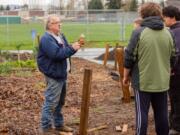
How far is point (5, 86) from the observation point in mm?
11453

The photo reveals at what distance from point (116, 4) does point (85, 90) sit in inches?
2730

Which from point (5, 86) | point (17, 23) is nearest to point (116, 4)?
point (17, 23)

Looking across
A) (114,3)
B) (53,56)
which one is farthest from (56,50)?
(114,3)

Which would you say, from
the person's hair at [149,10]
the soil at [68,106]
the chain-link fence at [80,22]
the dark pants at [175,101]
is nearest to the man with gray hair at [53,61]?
the soil at [68,106]

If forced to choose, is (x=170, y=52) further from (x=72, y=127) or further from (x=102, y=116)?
(x=102, y=116)

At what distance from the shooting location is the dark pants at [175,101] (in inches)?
263

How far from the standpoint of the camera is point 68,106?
31.1ft

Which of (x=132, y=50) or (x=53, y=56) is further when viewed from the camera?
(x=53, y=56)

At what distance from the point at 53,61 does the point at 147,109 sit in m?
1.47

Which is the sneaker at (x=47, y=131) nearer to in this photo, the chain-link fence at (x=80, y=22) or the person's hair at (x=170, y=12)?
the person's hair at (x=170, y=12)

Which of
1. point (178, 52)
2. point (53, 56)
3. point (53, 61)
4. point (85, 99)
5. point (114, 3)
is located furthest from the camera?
point (114, 3)

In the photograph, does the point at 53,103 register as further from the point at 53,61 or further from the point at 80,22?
the point at 80,22

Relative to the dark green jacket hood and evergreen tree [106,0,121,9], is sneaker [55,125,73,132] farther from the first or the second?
evergreen tree [106,0,121,9]

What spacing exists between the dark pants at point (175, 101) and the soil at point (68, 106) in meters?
0.33
